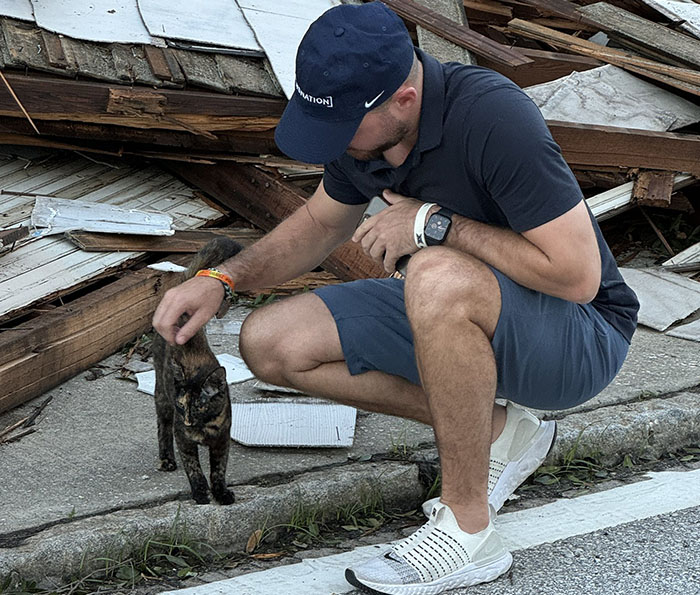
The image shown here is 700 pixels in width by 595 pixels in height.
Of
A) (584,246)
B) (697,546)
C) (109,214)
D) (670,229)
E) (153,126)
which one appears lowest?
(670,229)

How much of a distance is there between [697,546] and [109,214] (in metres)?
3.13

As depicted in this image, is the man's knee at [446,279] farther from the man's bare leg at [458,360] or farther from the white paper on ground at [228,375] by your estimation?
the white paper on ground at [228,375]

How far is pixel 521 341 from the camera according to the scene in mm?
2875

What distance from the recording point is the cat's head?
9.61 ft

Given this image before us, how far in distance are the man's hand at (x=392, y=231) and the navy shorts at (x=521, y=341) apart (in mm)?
215

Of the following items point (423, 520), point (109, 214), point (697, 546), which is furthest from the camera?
point (109, 214)

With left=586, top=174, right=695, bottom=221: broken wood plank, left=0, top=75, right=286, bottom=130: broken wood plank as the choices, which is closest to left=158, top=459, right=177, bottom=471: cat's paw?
left=0, top=75, right=286, bottom=130: broken wood plank

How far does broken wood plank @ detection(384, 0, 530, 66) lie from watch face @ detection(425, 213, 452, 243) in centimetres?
282

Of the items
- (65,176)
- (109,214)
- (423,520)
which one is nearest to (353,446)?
(423,520)

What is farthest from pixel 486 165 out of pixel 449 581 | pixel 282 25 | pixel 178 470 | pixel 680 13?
pixel 680 13

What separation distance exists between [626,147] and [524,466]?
8.99 ft

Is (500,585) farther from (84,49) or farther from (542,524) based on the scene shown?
(84,49)

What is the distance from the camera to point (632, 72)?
601cm

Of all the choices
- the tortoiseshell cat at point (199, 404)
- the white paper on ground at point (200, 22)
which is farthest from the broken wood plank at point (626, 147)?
the tortoiseshell cat at point (199, 404)
